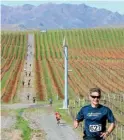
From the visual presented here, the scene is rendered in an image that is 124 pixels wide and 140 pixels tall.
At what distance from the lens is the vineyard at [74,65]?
179ft

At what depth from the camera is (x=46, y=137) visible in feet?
87.9

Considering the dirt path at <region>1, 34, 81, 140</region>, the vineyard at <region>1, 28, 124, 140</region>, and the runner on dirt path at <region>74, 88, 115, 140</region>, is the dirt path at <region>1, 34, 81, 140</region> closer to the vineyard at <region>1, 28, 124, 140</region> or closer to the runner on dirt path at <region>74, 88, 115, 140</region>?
the vineyard at <region>1, 28, 124, 140</region>

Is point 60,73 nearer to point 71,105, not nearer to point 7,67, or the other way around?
point 7,67

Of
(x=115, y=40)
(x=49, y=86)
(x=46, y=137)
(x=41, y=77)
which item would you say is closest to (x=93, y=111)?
(x=46, y=137)

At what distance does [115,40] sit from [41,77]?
65.8m

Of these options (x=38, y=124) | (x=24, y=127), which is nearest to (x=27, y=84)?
(x=38, y=124)

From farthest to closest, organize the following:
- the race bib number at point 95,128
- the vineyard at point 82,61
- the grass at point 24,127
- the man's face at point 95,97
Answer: the vineyard at point 82,61
the grass at point 24,127
the race bib number at point 95,128
the man's face at point 95,97

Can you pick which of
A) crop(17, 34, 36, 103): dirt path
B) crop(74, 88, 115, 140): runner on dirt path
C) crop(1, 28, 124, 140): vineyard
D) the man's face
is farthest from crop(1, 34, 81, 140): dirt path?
the man's face

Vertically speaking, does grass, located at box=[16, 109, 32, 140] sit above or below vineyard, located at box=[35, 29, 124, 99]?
below

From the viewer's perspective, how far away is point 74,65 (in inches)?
3477

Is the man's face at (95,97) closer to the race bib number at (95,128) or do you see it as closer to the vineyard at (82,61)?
the race bib number at (95,128)

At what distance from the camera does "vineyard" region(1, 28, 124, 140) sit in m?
54.7

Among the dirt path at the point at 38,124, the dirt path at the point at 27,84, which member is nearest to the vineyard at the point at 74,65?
the dirt path at the point at 27,84

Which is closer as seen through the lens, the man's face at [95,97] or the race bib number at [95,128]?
the man's face at [95,97]
